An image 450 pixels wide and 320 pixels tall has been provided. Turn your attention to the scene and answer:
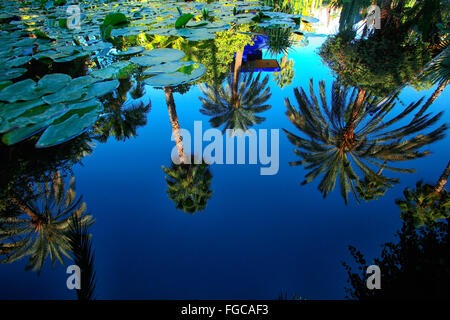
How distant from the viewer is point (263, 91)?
13.6 ft

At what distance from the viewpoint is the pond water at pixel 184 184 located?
1.59 m

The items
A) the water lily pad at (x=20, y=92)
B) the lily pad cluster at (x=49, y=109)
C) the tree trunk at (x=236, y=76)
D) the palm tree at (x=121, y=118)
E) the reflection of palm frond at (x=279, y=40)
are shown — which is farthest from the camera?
the reflection of palm frond at (x=279, y=40)

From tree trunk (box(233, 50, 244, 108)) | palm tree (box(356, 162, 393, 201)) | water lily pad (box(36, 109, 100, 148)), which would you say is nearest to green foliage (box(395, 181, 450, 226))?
palm tree (box(356, 162, 393, 201))

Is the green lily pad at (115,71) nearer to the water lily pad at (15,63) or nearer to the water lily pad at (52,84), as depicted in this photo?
the water lily pad at (52,84)

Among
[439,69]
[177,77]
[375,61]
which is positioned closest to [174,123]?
[177,77]

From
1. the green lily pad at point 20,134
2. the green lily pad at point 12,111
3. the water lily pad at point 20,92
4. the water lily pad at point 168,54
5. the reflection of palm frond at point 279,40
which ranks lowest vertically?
the green lily pad at point 20,134

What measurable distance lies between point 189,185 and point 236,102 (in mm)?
2323

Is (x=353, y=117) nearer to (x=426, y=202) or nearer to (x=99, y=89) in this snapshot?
(x=426, y=202)

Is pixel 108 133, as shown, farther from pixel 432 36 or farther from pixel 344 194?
pixel 432 36

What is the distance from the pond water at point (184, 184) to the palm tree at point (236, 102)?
0.03 meters

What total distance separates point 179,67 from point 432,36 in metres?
7.98

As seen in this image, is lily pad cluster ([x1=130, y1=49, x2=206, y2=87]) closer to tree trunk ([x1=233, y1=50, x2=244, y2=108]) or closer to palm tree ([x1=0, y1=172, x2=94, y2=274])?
tree trunk ([x1=233, y1=50, x2=244, y2=108])

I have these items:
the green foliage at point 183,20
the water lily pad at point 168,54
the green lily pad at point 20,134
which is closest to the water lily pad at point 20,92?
the green lily pad at point 20,134

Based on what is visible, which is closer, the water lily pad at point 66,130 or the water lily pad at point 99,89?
the water lily pad at point 66,130
